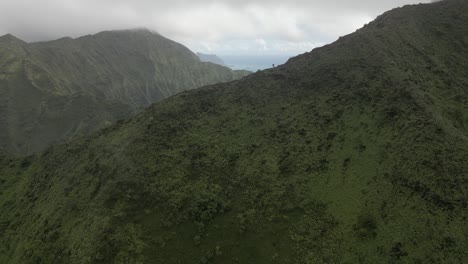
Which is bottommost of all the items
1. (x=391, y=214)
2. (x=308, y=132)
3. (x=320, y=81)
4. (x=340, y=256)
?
(x=340, y=256)

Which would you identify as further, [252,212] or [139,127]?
[139,127]

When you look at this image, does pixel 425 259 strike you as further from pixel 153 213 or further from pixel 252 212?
pixel 153 213

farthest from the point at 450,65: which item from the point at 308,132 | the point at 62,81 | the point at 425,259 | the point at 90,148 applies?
the point at 62,81

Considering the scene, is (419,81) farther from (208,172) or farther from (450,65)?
(208,172)

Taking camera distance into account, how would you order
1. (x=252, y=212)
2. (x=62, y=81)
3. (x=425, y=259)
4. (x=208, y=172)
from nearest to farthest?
(x=425, y=259), (x=252, y=212), (x=208, y=172), (x=62, y=81)

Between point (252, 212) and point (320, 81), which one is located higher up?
point (320, 81)

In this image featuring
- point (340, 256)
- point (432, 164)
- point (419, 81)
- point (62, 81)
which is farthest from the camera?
point (62, 81)
